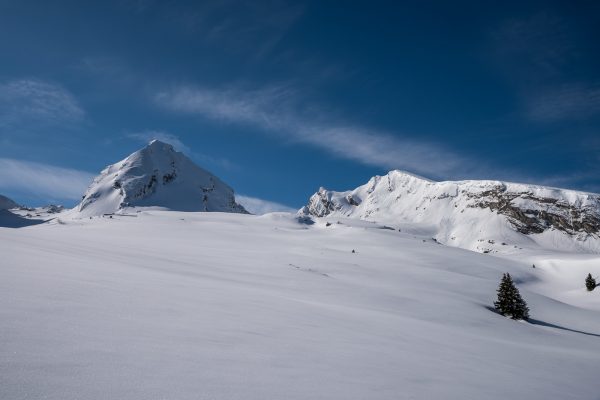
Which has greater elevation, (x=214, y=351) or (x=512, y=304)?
(x=214, y=351)

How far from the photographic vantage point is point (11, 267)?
8945 millimetres

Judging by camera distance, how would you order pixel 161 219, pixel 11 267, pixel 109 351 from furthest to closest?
1. pixel 161 219
2. pixel 11 267
3. pixel 109 351

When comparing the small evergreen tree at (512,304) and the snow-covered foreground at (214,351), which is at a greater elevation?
the snow-covered foreground at (214,351)

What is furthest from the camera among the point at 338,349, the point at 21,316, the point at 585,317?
the point at 585,317

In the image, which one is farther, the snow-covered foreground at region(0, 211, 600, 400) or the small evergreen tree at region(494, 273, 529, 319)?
the small evergreen tree at region(494, 273, 529, 319)

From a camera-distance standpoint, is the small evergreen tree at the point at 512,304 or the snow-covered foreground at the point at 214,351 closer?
the snow-covered foreground at the point at 214,351

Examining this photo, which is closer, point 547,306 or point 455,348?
point 455,348

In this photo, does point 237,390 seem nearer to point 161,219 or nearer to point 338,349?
point 338,349

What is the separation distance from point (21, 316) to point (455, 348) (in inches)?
427

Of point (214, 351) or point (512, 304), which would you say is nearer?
point (214, 351)

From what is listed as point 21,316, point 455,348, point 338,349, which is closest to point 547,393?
point 455,348

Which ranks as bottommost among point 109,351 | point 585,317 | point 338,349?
point 585,317

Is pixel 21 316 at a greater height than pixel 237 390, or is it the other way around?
pixel 21 316

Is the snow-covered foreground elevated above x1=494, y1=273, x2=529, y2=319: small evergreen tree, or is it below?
above
